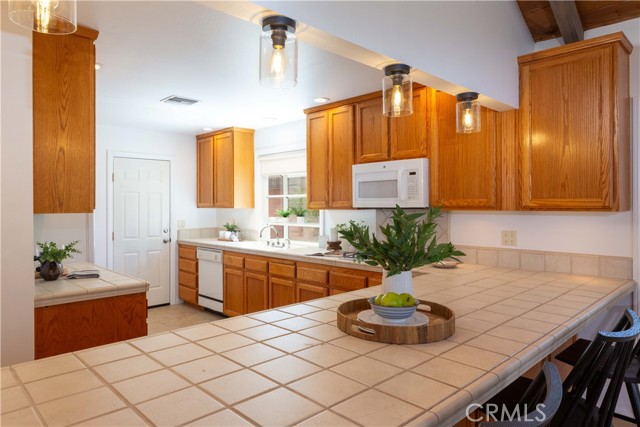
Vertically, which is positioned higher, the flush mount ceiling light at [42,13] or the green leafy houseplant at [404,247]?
the flush mount ceiling light at [42,13]

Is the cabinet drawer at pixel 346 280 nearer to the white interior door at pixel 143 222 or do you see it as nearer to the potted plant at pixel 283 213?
the potted plant at pixel 283 213

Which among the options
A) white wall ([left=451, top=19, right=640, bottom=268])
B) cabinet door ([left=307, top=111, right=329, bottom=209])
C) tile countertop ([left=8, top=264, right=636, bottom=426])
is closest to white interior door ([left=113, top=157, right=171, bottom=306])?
cabinet door ([left=307, top=111, right=329, bottom=209])

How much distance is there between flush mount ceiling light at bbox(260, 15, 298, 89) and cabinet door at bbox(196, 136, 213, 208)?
13.6ft

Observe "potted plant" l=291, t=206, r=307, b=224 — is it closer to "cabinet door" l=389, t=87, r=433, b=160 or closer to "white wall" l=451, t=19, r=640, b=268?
"cabinet door" l=389, t=87, r=433, b=160

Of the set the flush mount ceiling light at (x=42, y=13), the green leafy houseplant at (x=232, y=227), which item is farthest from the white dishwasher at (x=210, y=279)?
the flush mount ceiling light at (x=42, y=13)

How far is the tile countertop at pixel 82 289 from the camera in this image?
219cm

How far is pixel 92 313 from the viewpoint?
233 centimetres

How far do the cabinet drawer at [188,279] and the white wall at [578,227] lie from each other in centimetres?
346

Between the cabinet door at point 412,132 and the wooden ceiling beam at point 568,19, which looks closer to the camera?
the wooden ceiling beam at point 568,19

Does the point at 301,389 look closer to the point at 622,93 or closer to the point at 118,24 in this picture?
the point at 118,24

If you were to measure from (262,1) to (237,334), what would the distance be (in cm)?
112

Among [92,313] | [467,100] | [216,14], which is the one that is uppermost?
[216,14]

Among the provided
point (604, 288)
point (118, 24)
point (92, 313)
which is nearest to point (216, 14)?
point (118, 24)

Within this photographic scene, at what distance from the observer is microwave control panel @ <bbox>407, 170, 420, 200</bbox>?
10.1ft
